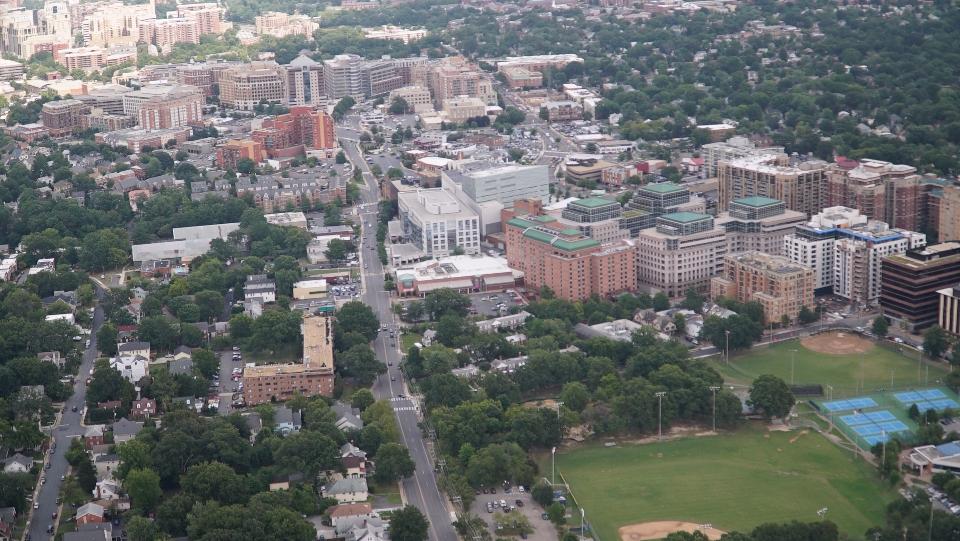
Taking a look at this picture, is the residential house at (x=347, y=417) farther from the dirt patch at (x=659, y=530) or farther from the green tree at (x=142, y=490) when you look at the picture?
the dirt patch at (x=659, y=530)

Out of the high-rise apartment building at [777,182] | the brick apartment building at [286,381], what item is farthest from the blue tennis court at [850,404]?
the high-rise apartment building at [777,182]

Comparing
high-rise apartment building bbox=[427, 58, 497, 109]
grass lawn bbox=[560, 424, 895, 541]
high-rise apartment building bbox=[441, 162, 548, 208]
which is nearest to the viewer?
grass lawn bbox=[560, 424, 895, 541]

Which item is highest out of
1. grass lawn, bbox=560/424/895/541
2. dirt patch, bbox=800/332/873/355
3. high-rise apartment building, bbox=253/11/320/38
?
high-rise apartment building, bbox=253/11/320/38

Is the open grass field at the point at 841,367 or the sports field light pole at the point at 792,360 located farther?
the sports field light pole at the point at 792,360

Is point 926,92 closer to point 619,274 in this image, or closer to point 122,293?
point 619,274

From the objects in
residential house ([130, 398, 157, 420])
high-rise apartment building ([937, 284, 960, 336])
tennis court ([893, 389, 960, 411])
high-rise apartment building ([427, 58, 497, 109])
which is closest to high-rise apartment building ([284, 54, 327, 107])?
high-rise apartment building ([427, 58, 497, 109])

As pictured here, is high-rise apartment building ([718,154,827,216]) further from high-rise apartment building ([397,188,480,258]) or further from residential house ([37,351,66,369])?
residential house ([37,351,66,369])

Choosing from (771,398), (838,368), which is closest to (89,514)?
(771,398)

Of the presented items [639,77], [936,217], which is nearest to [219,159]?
[639,77]
